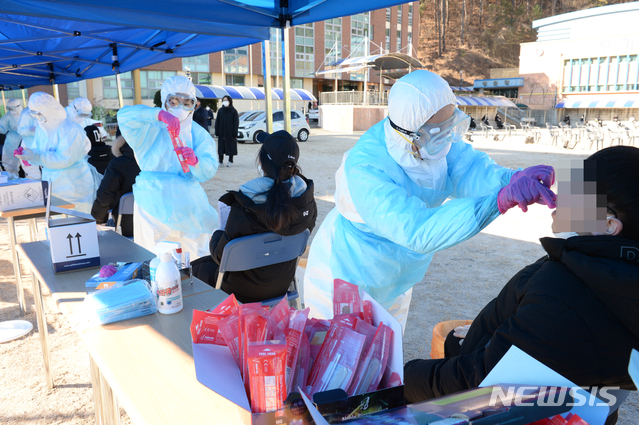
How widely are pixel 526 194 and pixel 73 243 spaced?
180 cm

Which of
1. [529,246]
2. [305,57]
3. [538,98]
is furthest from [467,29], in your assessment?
[529,246]

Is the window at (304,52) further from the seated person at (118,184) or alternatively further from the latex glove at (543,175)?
the latex glove at (543,175)

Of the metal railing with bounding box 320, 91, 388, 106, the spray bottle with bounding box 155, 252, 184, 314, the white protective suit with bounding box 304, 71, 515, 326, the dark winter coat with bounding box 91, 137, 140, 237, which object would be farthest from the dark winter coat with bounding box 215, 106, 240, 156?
the metal railing with bounding box 320, 91, 388, 106

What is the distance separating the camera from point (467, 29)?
6034 centimetres

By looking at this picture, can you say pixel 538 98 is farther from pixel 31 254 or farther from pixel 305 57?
pixel 31 254

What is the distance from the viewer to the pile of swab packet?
2.78ft

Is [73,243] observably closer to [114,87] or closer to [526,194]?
[526,194]

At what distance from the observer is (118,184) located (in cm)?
370

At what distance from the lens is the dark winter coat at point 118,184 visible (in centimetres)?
368

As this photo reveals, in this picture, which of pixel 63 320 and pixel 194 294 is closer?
pixel 194 294

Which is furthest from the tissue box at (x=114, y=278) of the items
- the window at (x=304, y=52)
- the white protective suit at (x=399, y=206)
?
the window at (x=304, y=52)

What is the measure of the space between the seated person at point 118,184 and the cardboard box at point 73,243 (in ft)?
6.00

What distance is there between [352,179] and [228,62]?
32.2m

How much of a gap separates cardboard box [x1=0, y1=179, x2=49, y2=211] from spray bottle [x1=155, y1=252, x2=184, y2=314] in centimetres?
223
